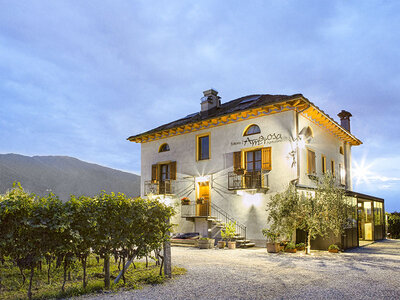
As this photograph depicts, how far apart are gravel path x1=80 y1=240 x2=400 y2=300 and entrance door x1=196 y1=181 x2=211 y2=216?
272 inches

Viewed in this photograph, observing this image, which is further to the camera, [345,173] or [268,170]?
[345,173]

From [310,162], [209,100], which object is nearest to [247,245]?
[310,162]

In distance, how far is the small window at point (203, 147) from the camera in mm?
18891

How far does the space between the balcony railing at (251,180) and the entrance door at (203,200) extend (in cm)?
229

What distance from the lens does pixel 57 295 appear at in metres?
5.80

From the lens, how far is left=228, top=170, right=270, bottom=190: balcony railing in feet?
51.2

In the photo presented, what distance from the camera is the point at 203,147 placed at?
1917cm

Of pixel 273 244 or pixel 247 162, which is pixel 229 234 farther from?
pixel 247 162

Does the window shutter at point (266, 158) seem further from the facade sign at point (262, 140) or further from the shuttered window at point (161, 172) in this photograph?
the shuttered window at point (161, 172)

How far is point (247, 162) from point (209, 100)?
594cm

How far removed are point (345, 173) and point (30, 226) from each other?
65.3 feet

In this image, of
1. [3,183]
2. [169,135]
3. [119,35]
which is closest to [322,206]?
[169,135]

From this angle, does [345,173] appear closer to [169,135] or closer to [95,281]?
[169,135]

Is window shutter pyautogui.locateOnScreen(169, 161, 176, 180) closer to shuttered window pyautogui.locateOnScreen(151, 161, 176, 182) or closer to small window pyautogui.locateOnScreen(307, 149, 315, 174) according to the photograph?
shuttered window pyautogui.locateOnScreen(151, 161, 176, 182)
